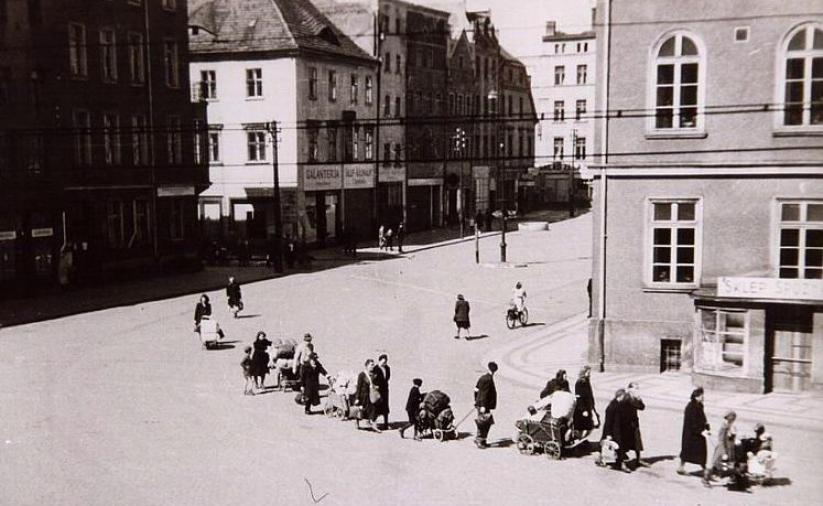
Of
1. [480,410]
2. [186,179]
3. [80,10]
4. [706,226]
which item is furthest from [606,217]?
[186,179]

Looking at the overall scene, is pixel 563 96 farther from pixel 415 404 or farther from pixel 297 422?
pixel 415 404

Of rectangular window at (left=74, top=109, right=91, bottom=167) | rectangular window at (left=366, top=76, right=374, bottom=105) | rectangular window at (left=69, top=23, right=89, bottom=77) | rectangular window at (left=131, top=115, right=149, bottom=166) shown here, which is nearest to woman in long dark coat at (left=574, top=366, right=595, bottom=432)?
rectangular window at (left=74, top=109, right=91, bottom=167)

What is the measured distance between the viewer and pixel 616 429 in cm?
1466

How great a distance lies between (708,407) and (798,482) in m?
4.33

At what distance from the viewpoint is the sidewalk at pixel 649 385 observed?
17.9 meters

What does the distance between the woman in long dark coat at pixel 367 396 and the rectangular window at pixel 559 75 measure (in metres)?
82.0

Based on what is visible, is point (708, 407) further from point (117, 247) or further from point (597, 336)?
point (117, 247)

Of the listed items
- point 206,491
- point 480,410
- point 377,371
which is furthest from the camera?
point 377,371

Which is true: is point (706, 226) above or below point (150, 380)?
above

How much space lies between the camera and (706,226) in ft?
67.7

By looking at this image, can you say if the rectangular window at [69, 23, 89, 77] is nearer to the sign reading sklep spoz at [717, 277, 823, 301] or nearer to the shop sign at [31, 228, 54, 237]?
the shop sign at [31, 228, 54, 237]

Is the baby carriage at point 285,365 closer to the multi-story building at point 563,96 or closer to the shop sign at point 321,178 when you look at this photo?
the shop sign at point 321,178

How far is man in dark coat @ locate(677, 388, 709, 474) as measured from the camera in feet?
46.8

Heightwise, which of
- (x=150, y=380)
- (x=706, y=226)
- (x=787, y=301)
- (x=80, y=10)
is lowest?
(x=150, y=380)
